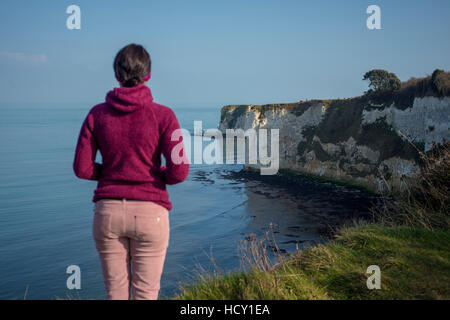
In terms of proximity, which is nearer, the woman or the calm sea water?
the woman

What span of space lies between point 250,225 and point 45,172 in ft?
92.5

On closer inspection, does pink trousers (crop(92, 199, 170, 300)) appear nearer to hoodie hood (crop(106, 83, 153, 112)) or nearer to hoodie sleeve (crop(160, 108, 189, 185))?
hoodie sleeve (crop(160, 108, 189, 185))

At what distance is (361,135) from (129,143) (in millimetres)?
30315

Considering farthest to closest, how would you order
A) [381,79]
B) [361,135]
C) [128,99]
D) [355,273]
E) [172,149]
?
[381,79] → [361,135] → [355,273] → [172,149] → [128,99]

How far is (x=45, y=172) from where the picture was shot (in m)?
38.8

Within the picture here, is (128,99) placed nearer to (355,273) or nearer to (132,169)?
(132,169)

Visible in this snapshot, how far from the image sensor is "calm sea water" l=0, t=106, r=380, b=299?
537 inches

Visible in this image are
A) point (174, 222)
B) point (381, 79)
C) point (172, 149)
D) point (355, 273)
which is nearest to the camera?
point (172, 149)

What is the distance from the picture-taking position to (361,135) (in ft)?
99.0

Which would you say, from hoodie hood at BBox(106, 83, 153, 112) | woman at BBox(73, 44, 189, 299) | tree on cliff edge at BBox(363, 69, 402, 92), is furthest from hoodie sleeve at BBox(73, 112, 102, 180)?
tree on cliff edge at BBox(363, 69, 402, 92)

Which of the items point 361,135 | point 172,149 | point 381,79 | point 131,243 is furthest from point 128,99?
point 381,79
